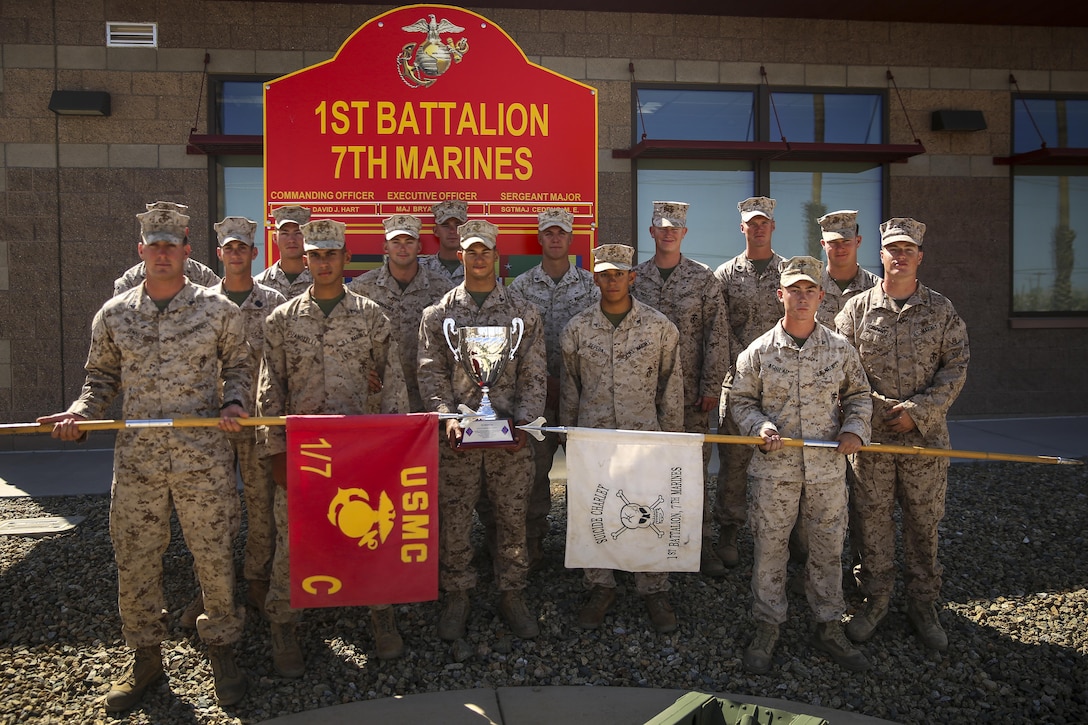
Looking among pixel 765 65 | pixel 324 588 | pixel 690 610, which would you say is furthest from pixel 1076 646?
pixel 765 65

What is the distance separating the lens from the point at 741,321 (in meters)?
5.31

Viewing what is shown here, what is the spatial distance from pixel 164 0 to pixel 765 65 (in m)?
6.52

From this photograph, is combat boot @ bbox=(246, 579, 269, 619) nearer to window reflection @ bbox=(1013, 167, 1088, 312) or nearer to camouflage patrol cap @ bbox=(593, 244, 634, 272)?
camouflage patrol cap @ bbox=(593, 244, 634, 272)

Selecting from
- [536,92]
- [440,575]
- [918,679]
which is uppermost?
[536,92]

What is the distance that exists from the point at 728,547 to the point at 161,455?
3.37 metres

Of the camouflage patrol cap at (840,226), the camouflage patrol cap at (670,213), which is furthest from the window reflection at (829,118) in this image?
the camouflage patrol cap at (840,226)

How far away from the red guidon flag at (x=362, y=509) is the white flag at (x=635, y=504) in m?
0.73

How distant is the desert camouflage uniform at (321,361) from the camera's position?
13.2ft

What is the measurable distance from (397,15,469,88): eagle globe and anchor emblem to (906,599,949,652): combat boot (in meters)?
4.75

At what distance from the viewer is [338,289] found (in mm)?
4117

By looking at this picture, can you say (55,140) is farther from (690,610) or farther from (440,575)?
(690,610)

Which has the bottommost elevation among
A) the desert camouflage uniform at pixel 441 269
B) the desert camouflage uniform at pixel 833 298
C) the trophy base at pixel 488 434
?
the trophy base at pixel 488 434

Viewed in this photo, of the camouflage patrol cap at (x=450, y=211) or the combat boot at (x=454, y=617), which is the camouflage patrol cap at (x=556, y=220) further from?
the combat boot at (x=454, y=617)

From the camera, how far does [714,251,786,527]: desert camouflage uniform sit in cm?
517
